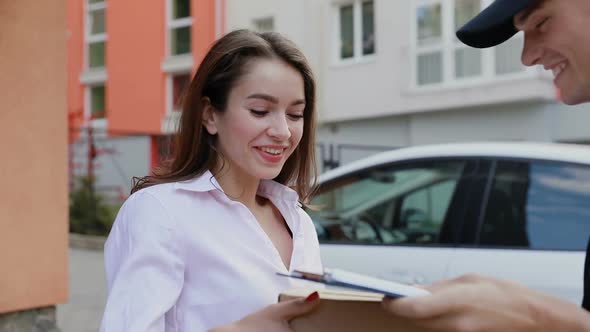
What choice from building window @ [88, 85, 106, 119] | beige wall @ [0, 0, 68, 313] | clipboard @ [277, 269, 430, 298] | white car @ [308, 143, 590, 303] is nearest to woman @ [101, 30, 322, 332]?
clipboard @ [277, 269, 430, 298]

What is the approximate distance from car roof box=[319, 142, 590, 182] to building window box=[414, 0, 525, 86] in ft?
42.2

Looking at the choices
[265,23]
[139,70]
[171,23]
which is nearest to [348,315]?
[265,23]

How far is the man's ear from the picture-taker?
201 centimetres

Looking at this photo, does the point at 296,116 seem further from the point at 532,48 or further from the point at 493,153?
the point at 493,153

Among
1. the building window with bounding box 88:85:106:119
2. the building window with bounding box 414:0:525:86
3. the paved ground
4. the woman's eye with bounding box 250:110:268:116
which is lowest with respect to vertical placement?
the paved ground

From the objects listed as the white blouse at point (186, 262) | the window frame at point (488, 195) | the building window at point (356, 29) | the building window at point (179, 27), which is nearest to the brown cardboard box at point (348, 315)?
the white blouse at point (186, 262)

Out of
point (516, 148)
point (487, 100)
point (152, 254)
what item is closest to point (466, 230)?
point (516, 148)

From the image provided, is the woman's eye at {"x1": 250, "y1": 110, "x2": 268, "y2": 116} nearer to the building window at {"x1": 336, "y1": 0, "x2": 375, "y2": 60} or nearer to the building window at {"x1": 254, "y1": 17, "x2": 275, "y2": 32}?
the building window at {"x1": 336, "y1": 0, "x2": 375, "y2": 60}

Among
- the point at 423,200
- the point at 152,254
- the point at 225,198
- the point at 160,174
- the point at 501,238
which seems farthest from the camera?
the point at 423,200

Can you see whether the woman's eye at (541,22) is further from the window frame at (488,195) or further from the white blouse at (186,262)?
the window frame at (488,195)

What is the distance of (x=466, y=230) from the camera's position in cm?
400

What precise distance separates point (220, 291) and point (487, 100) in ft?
51.1

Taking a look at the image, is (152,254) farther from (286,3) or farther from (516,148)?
(286,3)

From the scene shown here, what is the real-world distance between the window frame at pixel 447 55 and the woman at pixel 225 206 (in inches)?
599
